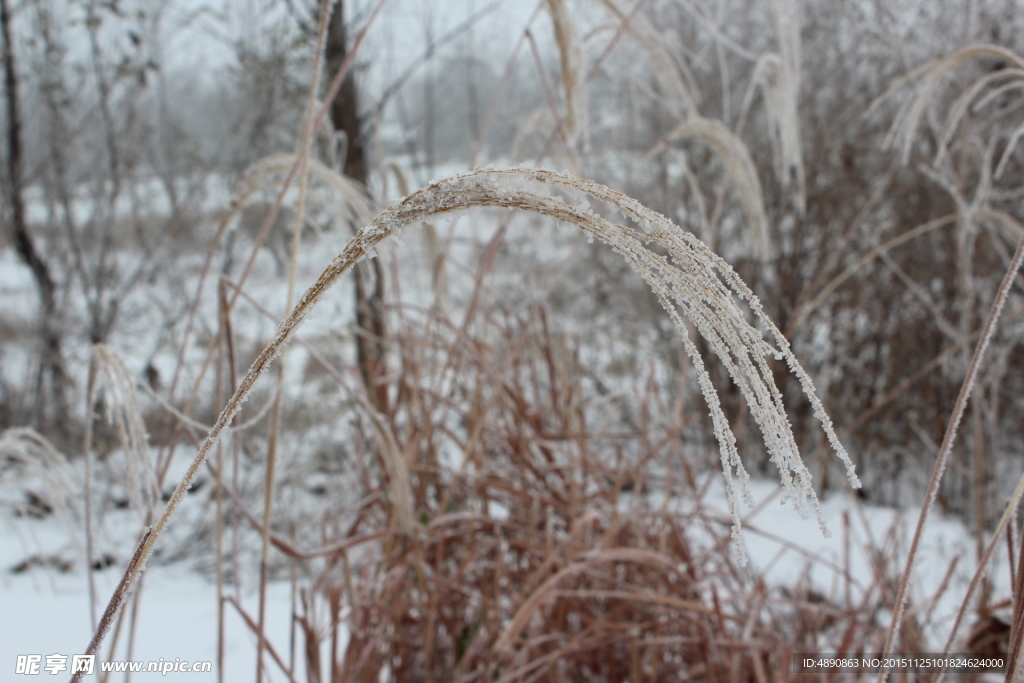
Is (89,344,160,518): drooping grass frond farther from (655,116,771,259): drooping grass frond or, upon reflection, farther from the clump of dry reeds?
(655,116,771,259): drooping grass frond

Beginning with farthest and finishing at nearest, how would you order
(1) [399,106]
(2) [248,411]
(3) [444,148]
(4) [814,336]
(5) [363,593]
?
(3) [444,148] → (1) [399,106] → (4) [814,336] → (2) [248,411] → (5) [363,593]

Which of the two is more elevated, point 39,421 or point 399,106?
point 399,106

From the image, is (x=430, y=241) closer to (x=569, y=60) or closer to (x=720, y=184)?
(x=569, y=60)

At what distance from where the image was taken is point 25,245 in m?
2.83

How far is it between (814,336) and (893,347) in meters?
0.36

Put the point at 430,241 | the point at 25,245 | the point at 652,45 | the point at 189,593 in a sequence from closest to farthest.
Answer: the point at 652,45 < the point at 430,241 < the point at 189,593 < the point at 25,245

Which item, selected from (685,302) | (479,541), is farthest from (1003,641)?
(685,302)

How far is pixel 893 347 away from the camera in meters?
3.02

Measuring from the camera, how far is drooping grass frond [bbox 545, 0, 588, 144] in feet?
2.41

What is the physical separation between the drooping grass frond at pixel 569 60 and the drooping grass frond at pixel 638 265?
596 mm

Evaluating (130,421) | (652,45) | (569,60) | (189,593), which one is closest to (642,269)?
(130,421)

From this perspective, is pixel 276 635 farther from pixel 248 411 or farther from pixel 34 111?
pixel 34 111

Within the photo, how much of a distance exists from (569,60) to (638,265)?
63cm

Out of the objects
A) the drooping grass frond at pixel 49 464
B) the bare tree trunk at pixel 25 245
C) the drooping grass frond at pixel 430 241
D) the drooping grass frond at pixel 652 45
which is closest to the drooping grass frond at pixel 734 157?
the drooping grass frond at pixel 652 45
